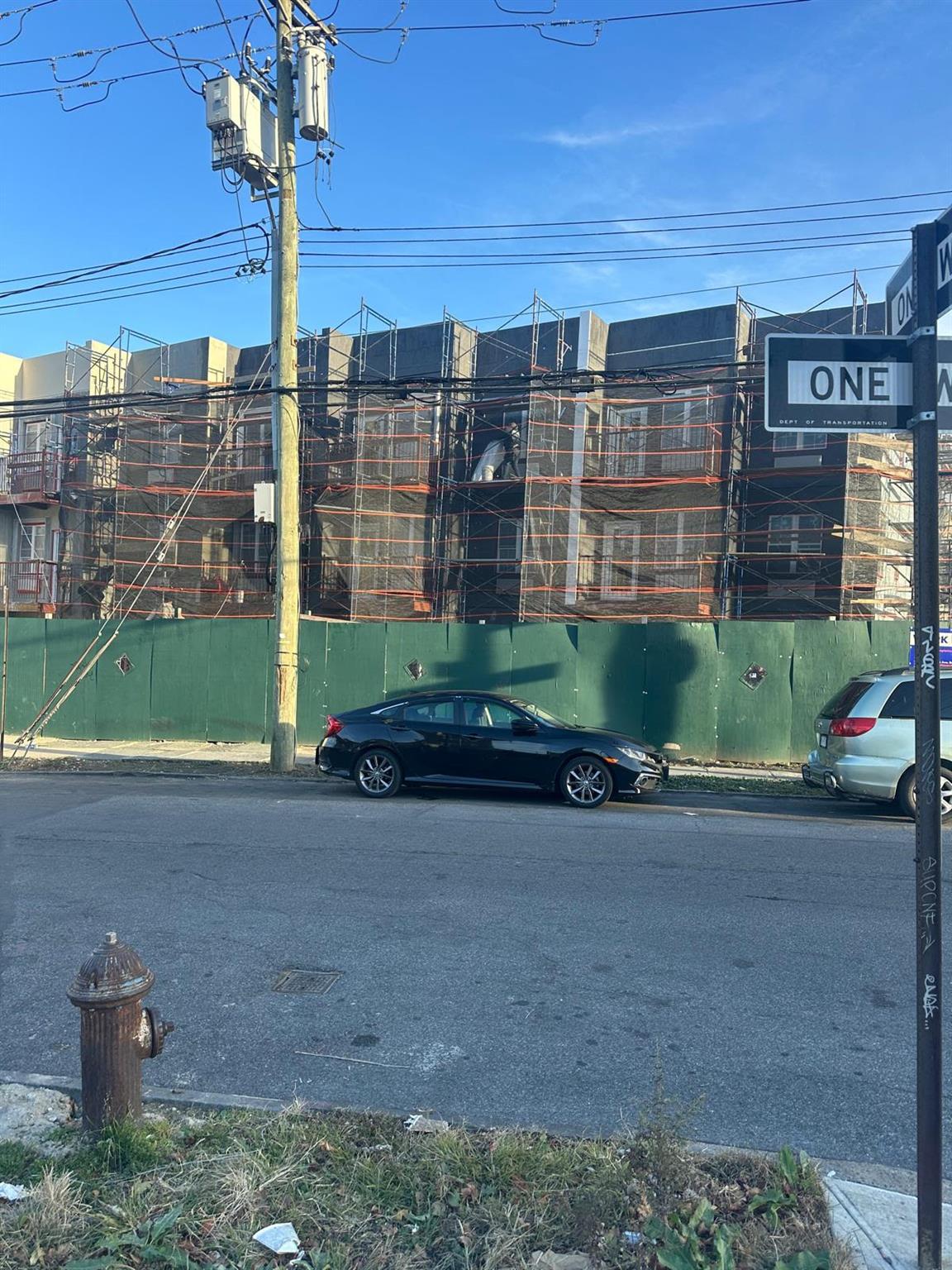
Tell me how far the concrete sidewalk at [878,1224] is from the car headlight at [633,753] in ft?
26.1

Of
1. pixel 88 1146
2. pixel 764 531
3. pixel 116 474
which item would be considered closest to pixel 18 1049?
pixel 88 1146

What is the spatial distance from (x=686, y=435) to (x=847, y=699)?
11980mm

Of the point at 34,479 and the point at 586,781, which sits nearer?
the point at 586,781

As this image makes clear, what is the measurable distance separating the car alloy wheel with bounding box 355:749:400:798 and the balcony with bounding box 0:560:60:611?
16198 millimetres

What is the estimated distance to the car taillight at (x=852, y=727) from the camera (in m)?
10.6

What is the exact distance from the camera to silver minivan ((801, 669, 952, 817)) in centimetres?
1057

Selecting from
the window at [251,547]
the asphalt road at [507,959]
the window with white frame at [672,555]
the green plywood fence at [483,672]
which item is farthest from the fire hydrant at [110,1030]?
the window at [251,547]

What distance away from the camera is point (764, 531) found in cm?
2019

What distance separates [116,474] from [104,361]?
15.7 ft

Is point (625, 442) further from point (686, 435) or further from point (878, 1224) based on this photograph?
point (878, 1224)

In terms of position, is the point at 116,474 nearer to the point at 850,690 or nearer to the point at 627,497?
the point at 627,497

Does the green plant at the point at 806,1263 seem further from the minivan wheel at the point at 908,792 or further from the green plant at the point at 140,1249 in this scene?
the minivan wheel at the point at 908,792

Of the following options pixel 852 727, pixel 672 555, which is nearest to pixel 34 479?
pixel 672 555

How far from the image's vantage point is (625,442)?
22.7 metres
